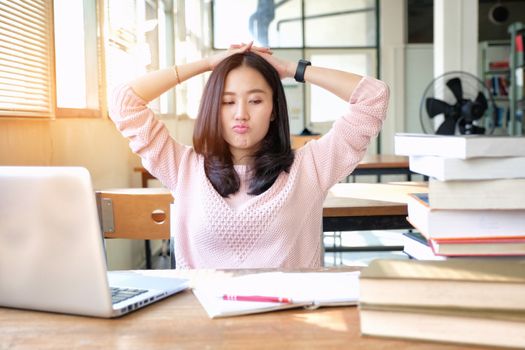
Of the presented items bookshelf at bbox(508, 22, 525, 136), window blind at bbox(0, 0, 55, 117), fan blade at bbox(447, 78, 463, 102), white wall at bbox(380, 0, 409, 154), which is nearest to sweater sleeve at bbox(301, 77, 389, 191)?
window blind at bbox(0, 0, 55, 117)

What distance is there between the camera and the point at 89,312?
2.88ft

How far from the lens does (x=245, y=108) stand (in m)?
1.47

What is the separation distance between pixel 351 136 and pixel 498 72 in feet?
27.6

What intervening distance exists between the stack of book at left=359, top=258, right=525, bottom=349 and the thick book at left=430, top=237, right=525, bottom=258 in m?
0.08

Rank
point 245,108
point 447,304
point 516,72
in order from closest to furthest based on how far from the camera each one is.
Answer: point 447,304 → point 245,108 → point 516,72

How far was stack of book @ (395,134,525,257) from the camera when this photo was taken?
83 cm

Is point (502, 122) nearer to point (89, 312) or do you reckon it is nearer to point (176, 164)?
point (176, 164)

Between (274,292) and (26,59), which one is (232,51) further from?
(26,59)

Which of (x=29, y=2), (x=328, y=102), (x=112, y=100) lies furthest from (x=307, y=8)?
(x=112, y=100)

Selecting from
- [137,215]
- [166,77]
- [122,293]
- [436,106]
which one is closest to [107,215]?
[137,215]

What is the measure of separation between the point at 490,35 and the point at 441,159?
1071 centimetres

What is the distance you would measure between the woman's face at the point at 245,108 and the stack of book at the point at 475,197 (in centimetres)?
63

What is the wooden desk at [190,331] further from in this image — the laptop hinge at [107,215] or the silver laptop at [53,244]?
the laptop hinge at [107,215]

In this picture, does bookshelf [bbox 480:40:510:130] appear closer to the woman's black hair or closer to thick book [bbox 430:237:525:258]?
the woman's black hair
